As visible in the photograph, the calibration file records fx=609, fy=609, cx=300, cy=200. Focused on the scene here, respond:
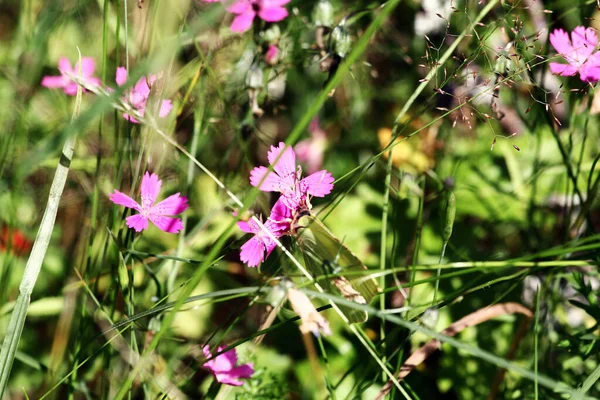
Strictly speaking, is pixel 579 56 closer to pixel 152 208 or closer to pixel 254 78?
pixel 254 78

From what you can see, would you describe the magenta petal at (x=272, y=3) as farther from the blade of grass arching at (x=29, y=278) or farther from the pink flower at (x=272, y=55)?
the blade of grass arching at (x=29, y=278)

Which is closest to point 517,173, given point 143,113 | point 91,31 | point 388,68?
point 388,68

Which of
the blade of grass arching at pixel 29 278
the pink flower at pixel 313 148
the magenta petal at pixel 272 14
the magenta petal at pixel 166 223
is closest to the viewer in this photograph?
the blade of grass arching at pixel 29 278

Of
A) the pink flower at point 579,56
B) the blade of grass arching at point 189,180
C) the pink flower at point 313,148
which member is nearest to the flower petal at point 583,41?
the pink flower at point 579,56

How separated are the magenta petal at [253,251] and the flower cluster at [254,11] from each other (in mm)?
315

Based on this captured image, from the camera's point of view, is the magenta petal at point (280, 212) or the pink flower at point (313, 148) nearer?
the magenta petal at point (280, 212)

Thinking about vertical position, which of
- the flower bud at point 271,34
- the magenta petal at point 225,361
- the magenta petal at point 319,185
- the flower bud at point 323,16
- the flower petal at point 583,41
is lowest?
the magenta petal at point 225,361

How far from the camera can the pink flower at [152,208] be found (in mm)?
672

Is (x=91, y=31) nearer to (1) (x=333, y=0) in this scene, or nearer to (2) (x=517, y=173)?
(1) (x=333, y=0)

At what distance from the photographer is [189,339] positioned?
3.91 ft

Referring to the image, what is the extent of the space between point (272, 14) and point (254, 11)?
32 millimetres

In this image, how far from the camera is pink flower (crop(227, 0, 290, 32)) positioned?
0.81 m

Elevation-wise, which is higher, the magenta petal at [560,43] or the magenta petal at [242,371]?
the magenta petal at [560,43]

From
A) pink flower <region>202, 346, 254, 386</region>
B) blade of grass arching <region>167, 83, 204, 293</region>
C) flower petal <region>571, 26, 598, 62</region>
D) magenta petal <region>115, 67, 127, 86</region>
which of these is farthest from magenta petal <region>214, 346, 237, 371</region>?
flower petal <region>571, 26, 598, 62</region>
